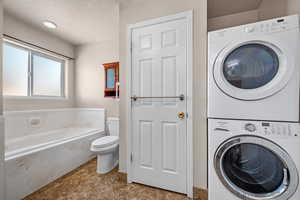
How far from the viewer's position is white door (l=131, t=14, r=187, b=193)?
1.40m

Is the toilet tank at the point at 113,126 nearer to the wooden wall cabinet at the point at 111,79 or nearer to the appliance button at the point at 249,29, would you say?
the wooden wall cabinet at the point at 111,79

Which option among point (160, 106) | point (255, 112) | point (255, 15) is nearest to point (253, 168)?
point (255, 112)

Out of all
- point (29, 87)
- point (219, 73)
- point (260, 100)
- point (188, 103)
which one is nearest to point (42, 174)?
point (29, 87)

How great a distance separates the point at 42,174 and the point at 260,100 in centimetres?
232

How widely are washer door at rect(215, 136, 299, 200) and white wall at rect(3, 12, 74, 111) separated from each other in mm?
2955

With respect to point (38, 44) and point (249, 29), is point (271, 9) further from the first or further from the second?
point (38, 44)

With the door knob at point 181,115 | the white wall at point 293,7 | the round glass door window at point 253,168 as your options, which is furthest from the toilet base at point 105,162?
the white wall at point 293,7

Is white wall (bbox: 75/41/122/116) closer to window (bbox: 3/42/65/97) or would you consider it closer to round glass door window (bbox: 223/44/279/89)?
window (bbox: 3/42/65/97)

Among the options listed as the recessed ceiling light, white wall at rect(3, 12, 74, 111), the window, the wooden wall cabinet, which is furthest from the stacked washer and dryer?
the window

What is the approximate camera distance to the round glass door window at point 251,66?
3.01 ft

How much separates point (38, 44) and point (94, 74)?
1.07m

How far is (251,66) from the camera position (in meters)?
0.98

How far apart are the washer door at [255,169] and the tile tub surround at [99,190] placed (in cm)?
49

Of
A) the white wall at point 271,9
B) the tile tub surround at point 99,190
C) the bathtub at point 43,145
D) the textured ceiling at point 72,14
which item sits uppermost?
the textured ceiling at point 72,14
